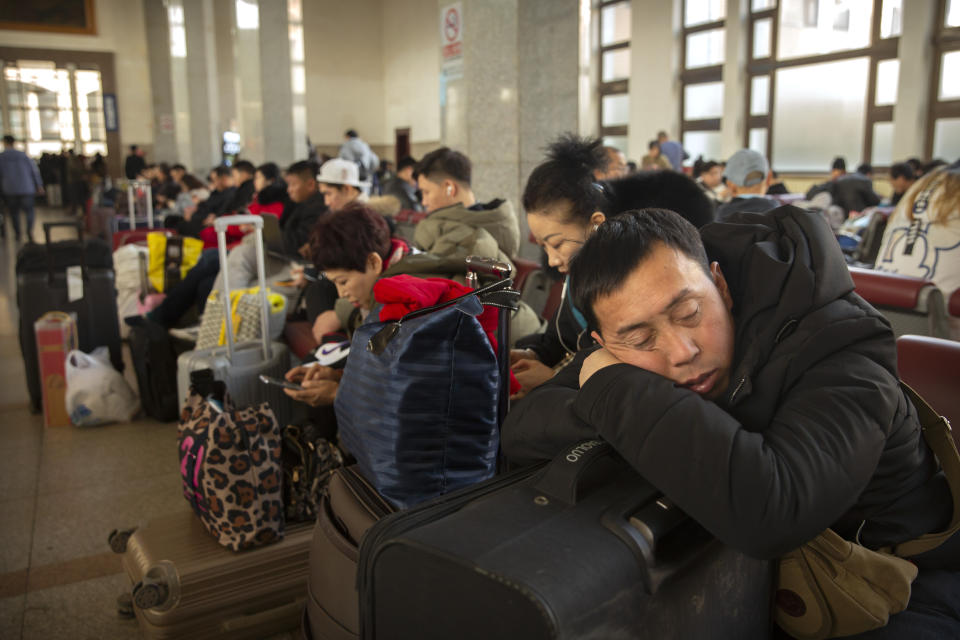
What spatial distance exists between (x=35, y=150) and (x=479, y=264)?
2543cm

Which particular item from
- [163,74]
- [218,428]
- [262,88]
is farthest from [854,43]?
[163,74]

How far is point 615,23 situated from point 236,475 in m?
17.4

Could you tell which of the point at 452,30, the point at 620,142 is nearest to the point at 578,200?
the point at 452,30

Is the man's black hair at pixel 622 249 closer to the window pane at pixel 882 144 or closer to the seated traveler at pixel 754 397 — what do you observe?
the seated traveler at pixel 754 397

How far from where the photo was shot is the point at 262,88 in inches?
486

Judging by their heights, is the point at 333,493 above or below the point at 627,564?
below

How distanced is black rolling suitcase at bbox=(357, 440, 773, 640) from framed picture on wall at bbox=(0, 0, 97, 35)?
2542 cm

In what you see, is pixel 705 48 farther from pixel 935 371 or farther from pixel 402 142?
pixel 935 371

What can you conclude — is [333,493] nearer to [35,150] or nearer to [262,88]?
[262,88]

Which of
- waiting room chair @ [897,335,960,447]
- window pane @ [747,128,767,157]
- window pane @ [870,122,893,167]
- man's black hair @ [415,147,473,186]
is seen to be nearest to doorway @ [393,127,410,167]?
window pane @ [747,128,767,157]

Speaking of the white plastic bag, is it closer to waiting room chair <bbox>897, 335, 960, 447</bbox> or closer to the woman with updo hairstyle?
the woman with updo hairstyle

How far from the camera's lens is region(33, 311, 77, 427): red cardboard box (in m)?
4.01

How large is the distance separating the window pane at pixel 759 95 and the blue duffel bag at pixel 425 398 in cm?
1442

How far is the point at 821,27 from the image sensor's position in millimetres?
13578
